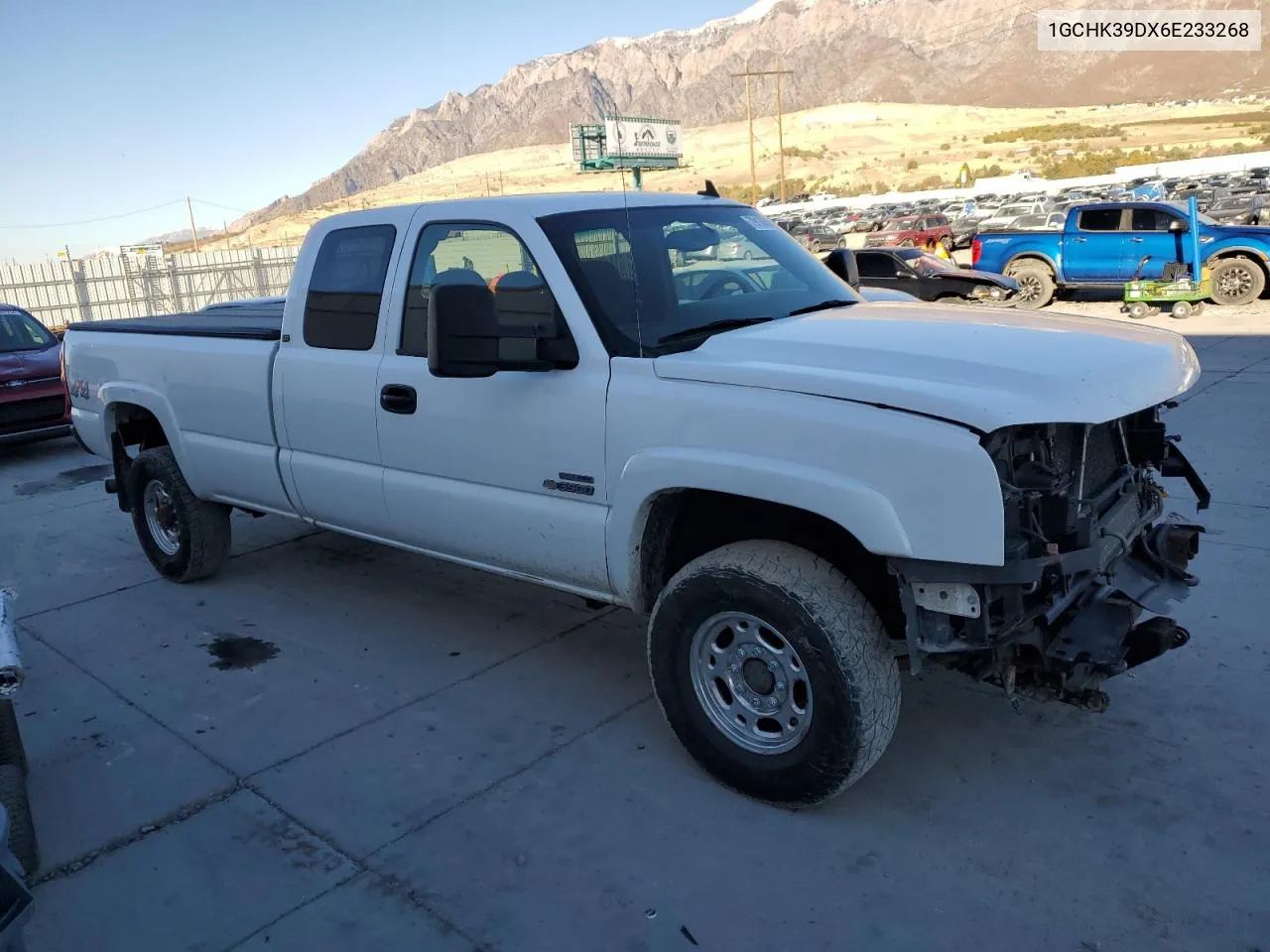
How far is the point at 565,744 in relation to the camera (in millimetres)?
3922

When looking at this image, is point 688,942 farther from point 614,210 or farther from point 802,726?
point 614,210

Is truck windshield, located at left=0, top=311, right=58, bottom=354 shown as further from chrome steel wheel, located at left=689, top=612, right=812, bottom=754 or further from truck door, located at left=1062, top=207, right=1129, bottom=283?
truck door, located at left=1062, top=207, right=1129, bottom=283

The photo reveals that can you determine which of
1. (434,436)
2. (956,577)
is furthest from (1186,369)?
(434,436)

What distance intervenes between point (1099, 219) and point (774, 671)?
16.2m

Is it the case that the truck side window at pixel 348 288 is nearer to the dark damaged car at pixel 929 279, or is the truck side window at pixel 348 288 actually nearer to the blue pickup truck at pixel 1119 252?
the dark damaged car at pixel 929 279

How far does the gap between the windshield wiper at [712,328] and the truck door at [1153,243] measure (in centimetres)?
1465

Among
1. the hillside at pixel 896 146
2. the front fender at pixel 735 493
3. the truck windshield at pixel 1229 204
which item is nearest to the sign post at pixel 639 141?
the hillside at pixel 896 146

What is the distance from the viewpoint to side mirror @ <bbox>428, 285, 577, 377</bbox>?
11.2 ft

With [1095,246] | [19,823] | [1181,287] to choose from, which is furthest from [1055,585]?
[1095,246]

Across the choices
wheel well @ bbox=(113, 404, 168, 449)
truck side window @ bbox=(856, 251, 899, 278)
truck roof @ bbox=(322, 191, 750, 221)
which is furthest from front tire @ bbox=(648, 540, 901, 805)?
truck side window @ bbox=(856, 251, 899, 278)

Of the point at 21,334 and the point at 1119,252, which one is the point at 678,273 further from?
the point at 1119,252

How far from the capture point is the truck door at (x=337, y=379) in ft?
14.7

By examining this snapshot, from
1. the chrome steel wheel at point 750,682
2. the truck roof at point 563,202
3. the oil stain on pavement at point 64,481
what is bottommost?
the oil stain on pavement at point 64,481

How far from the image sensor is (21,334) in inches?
443
